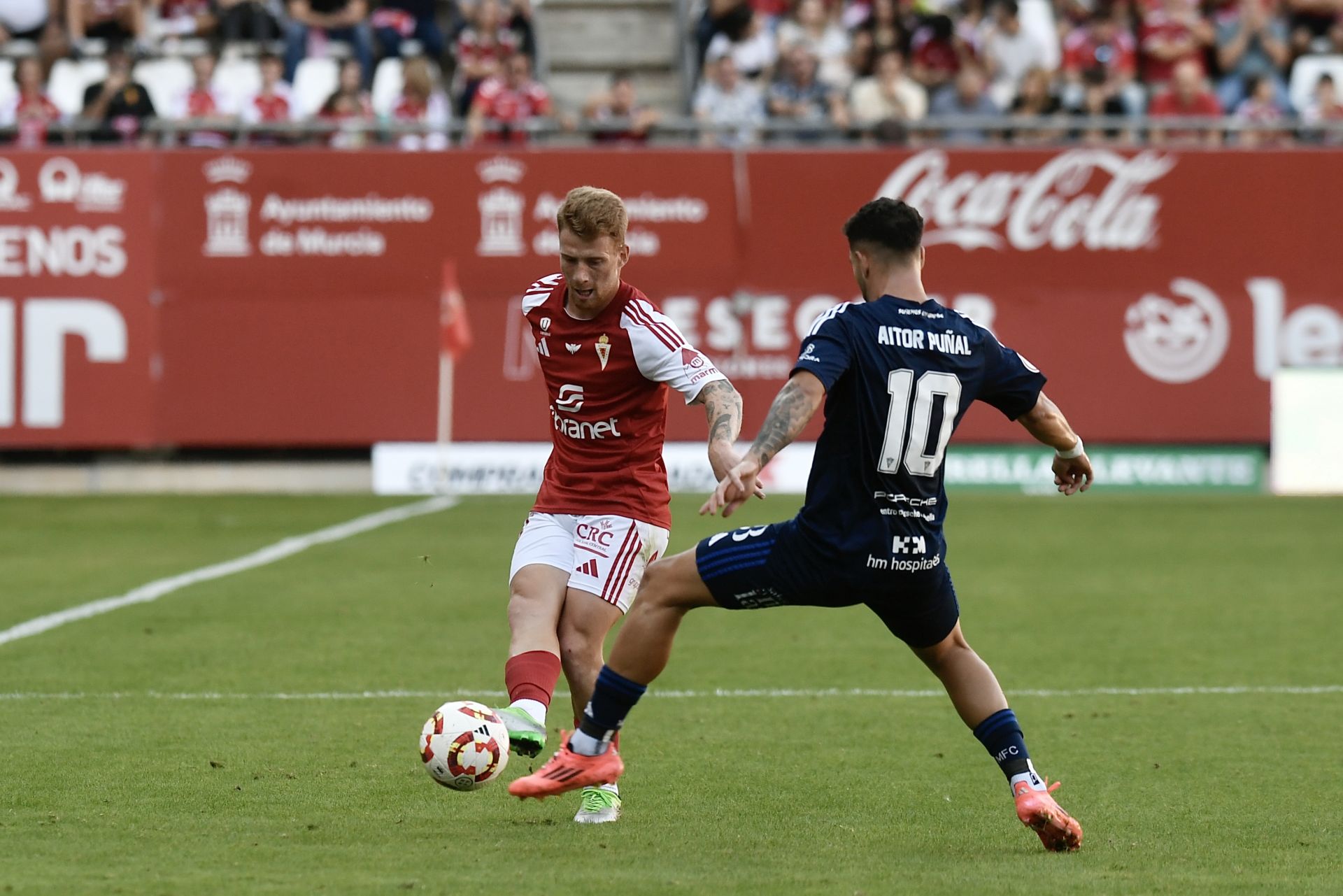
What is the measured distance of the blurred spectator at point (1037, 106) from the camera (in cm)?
2038

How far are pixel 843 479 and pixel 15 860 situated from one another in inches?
105

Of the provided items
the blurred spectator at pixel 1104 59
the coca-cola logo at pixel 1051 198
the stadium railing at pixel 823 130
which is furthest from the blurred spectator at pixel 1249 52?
the coca-cola logo at pixel 1051 198

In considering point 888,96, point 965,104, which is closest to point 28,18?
point 888,96

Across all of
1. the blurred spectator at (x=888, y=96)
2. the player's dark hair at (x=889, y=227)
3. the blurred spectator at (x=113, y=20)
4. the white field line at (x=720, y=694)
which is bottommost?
the white field line at (x=720, y=694)

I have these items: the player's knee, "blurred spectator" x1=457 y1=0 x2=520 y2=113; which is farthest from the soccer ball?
"blurred spectator" x1=457 y1=0 x2=520 y2=113

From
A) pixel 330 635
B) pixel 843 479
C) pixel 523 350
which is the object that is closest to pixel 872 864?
pixel 843 479

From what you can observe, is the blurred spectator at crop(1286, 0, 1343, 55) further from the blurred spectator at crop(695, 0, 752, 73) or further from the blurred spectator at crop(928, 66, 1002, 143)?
the blurred spectator at crop(695, 0, 752, 73)

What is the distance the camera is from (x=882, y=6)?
2216 cm

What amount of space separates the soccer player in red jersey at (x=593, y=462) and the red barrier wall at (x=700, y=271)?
42.7 feet

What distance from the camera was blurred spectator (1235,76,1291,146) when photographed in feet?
66.8

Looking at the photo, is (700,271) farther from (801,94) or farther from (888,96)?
(888,96)

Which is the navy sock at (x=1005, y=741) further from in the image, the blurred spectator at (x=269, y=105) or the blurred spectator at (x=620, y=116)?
the blurred spectator at (x=269, y=105)

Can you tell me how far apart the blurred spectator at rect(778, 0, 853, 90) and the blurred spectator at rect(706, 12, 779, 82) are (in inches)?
9.4

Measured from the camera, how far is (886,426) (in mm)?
5629
